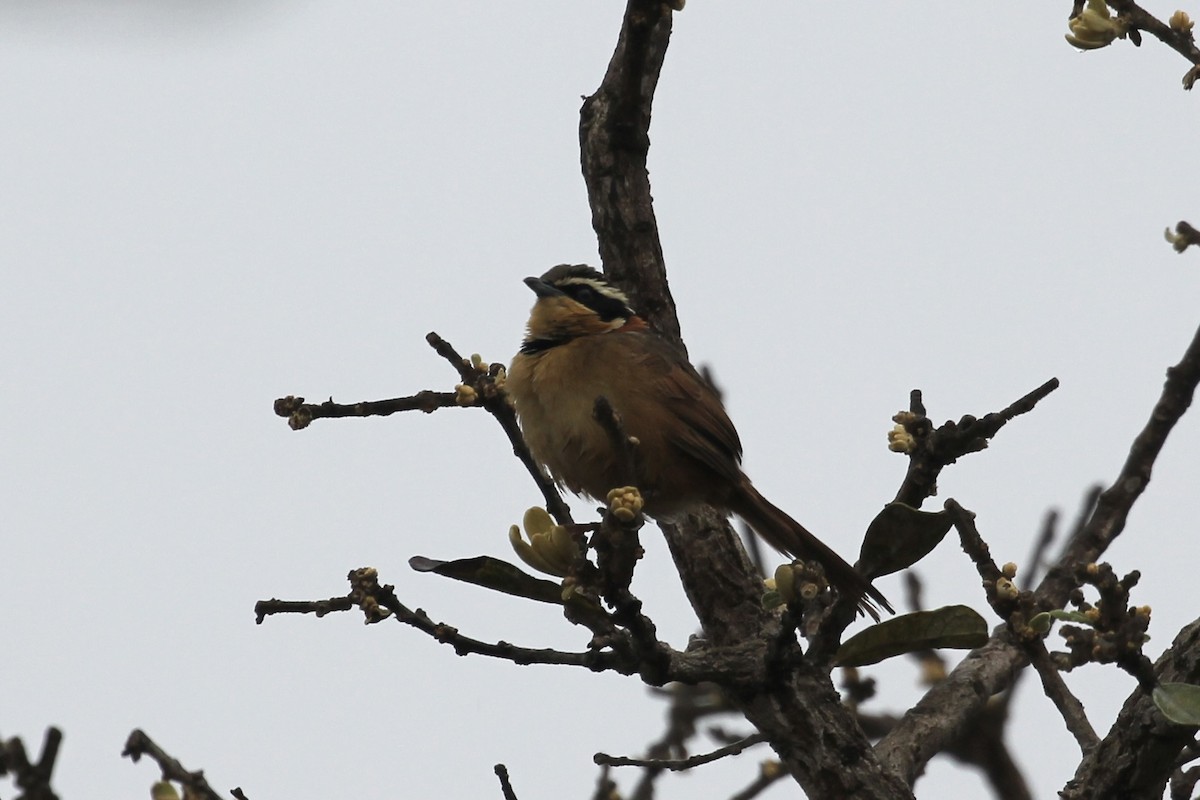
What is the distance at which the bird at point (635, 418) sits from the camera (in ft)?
17.2

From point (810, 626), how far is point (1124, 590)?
129cm

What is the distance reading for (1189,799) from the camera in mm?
4047

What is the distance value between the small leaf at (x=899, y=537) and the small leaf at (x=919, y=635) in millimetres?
151

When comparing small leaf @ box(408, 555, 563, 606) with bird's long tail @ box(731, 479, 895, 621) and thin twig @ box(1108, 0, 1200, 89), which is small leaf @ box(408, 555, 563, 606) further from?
thin twig @ box(1108, 0, 1200, 89)

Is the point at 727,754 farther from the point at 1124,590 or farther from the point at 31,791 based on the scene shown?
the point at 31,791

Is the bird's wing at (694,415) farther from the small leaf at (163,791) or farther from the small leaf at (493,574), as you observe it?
the small leaf at (163,791)

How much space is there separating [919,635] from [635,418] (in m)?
1.85

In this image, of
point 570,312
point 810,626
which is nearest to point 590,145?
point 570,312

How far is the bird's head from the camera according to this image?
5.83 meters

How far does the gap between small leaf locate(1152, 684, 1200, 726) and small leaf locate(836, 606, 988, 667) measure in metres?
0.50

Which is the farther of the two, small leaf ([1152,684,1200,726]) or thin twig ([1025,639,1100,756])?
thin twig ([1025,639,1100,756])

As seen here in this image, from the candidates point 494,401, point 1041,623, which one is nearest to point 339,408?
point 494,401

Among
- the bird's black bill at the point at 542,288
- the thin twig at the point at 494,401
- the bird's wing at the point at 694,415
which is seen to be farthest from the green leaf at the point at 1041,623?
the bird's black bill at the point at 542,288

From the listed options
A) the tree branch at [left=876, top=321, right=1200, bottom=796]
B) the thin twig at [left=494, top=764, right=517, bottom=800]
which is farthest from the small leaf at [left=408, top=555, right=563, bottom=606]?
the tree branch at [left=876, top=321, right=1200, bottom=796]
